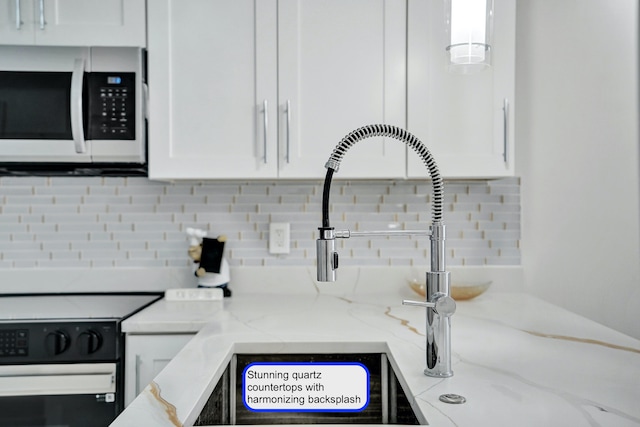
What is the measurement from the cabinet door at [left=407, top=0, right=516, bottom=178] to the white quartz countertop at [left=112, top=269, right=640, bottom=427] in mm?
515

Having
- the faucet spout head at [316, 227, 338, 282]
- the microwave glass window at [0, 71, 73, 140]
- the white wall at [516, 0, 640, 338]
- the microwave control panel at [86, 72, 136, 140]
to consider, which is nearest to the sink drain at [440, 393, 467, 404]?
the faucet spout head at [316, 227, 338, 282]

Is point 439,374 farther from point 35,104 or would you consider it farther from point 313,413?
point 35,104

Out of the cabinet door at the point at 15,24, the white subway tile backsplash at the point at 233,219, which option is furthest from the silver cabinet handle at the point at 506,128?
the cabinet door at the point at 15,24

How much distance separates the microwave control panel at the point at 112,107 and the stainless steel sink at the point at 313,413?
3.11 ft

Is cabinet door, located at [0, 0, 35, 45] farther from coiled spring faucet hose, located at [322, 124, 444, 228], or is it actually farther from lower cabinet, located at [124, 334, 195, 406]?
coiled spring faucet hose, located at [322, 124, 444, 228]

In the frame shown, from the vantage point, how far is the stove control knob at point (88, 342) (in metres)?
1.77

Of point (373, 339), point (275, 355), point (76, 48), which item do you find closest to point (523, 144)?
point (373, 339)

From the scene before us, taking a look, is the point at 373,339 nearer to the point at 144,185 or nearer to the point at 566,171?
the point at 566,171

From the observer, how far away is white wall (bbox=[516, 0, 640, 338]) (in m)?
1.74

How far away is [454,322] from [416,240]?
Answer: 24.8 inches

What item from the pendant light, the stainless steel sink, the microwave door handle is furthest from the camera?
the microwave door handle

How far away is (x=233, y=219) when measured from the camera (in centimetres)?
240

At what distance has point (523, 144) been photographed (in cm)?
239

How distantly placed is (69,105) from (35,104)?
12 cm
